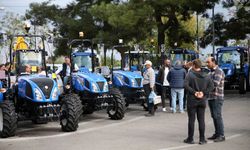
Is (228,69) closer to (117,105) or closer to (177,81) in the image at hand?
(177,81)

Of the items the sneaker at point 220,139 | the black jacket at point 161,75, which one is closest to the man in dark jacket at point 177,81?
the black jacket at point 161,75

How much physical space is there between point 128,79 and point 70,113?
15.7 ft

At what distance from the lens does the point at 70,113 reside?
11.6 m

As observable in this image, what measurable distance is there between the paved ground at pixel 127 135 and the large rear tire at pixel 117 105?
0.25 metres

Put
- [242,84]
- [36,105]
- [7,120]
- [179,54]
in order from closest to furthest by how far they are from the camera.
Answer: [7,120], [36,105], [179,54], [242,84]

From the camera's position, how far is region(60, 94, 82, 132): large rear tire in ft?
38.2

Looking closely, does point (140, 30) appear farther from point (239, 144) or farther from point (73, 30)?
point (239, 144)

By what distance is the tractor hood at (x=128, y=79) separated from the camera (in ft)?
52.6

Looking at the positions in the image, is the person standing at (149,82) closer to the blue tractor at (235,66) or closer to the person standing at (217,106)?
the person standing at (217,106)

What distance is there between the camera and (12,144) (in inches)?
410

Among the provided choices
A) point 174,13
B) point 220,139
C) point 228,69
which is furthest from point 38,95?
point 174,13

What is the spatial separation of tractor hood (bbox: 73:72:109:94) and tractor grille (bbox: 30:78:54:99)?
1.90 metres

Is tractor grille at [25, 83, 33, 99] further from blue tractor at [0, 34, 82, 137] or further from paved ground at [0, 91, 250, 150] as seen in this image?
paved ground at [0, 91, 250, 150]

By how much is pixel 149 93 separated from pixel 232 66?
10328 millimetres
